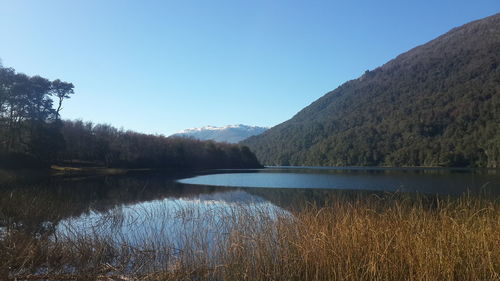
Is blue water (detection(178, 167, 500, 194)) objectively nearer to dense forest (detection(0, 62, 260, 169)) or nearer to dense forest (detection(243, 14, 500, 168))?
dense forest (detection(0, 62, 260, 169))

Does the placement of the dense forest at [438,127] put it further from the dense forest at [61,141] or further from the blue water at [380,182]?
the dense forest at [61,141]

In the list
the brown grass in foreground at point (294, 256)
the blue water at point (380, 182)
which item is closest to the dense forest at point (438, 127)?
the blue water at point (380, 182)

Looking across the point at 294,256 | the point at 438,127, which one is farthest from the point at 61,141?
the point at 438,127

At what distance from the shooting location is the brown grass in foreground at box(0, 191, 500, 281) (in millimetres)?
6137

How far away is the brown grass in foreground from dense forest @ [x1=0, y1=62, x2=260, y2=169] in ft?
141

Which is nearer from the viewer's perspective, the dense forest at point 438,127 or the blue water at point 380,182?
the blue water at point 380,182

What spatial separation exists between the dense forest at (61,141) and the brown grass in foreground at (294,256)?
4305 cm

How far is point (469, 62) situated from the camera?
627ft

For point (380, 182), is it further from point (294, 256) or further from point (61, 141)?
point (61, 141)

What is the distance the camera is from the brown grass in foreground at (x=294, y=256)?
614 centimetres

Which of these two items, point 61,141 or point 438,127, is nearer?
point 61,141

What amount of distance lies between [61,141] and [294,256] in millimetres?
59163

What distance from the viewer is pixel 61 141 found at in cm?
5650

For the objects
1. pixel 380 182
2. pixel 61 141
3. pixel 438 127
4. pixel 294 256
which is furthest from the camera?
pixel 438 127
